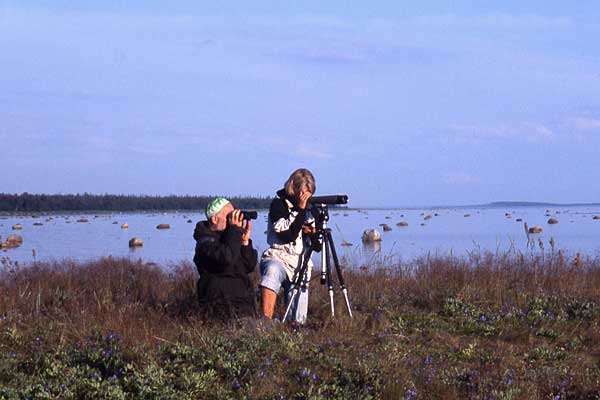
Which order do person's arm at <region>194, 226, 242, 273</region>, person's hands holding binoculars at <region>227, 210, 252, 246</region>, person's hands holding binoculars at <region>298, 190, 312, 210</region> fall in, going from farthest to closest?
person's hands holding binoculars at <region>298, 190, 312, 210</region> → person's hands holding binoculars at <region>227, 210, 252, 246</region> → person's arm at <region>194, 226, 242, 273</region>

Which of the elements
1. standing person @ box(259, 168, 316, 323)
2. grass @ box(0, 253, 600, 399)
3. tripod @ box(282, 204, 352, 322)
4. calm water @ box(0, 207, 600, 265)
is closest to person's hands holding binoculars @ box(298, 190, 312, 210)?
standing person @ box(259, 168, 316, 323)

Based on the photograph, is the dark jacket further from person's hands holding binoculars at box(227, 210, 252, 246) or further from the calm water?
the calm water

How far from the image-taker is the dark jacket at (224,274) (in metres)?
6.41

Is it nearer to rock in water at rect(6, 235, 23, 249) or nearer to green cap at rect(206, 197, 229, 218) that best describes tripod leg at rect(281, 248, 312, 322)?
green cap at rect(206, 197, 229, 218)

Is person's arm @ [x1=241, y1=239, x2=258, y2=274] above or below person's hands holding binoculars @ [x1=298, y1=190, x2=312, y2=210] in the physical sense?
below

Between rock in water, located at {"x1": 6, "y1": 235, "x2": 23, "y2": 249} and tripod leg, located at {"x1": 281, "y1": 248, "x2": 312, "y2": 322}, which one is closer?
tripod leg, located at {"x1": 281, "y1": 248, "x2": 312, "y2": 322}

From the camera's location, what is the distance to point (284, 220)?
6969 millimetres

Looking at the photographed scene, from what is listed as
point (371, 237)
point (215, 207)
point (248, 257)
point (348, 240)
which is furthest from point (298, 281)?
point (348, 240)

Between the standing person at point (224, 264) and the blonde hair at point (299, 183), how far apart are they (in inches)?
24.7

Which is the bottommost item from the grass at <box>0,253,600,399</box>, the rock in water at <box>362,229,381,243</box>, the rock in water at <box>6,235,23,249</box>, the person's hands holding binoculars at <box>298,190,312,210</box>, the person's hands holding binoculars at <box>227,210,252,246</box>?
the rock in water at <box>6,235,23,249</box>

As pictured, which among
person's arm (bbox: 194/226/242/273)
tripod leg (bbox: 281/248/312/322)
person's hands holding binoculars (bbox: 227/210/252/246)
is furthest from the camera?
tripod leg (bbox: 281/248/312/322)

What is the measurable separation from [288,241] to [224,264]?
2.53 ft

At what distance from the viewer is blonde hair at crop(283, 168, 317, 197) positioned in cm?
704

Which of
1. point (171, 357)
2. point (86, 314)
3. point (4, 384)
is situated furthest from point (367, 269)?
point (4, 384)
